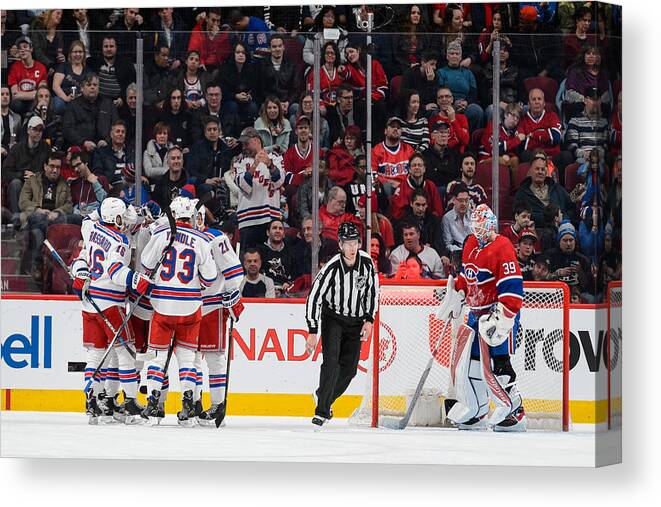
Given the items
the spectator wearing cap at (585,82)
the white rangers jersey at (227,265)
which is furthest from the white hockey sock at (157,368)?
the spectator wearing cap at (585,82)

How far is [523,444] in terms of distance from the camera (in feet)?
29.9

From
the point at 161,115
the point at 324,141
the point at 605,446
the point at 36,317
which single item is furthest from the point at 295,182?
the point at 605,446

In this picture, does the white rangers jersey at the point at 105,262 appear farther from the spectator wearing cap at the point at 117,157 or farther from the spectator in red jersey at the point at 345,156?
the spectator in red jersey at the point at 345,156

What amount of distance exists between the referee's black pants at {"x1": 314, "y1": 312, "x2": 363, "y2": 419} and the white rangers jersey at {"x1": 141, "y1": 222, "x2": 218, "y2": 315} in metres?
0.76

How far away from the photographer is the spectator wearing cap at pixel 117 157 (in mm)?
9500

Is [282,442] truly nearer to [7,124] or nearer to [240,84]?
[240,84]

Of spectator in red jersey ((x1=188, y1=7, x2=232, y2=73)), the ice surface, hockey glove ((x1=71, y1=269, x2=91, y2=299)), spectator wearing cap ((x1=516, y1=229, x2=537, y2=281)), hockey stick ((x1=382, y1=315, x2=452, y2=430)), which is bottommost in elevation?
the ice surface

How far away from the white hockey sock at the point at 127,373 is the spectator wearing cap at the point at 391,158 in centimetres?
183

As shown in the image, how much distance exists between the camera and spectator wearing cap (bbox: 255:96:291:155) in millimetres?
9398

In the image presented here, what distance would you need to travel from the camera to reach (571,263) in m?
9.14

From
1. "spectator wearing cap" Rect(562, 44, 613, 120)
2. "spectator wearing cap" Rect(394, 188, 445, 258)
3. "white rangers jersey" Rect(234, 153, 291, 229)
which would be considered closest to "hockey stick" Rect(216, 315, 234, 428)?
"white rangers jersey" Rect(234, 153, 291, 229)

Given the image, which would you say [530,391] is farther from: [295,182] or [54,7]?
[54,7]

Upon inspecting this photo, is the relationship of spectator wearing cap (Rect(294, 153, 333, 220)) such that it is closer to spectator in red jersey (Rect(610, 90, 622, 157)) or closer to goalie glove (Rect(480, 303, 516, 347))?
goalie glove (Rect(480, 303, 516, 347))

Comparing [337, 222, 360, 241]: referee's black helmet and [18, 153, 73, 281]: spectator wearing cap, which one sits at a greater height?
[18, 153, 73, 281]: spectator wearing cap
